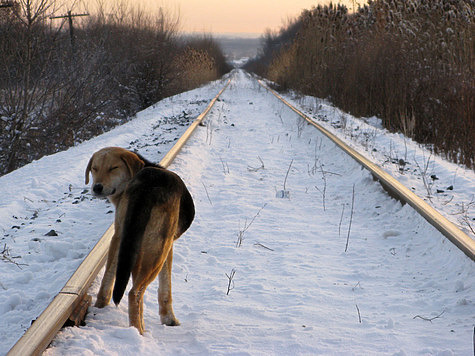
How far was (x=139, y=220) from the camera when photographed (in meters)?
2.27

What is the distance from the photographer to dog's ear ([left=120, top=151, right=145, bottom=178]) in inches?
106

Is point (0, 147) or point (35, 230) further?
point (0, 147)

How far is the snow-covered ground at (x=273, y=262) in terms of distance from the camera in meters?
2.69

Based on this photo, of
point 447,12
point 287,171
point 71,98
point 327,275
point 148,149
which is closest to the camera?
point 327,275

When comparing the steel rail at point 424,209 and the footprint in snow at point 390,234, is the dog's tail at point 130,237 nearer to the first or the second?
the steel rail at point 424,209

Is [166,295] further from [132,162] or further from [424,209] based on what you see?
[424,209]

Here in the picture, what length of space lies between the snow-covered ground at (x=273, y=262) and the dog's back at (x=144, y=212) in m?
0.49

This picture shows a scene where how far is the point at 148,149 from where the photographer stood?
878 cm

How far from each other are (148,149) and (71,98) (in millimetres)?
4052

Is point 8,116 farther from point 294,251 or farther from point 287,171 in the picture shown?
point 294,251

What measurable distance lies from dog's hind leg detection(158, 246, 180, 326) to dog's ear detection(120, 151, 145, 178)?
1.64ft

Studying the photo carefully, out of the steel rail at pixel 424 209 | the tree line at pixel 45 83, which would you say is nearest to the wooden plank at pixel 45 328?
the steel rail at pixel 424 209

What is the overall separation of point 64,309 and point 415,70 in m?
9.96

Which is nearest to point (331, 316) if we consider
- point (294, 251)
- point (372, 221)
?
point (294, 251)
